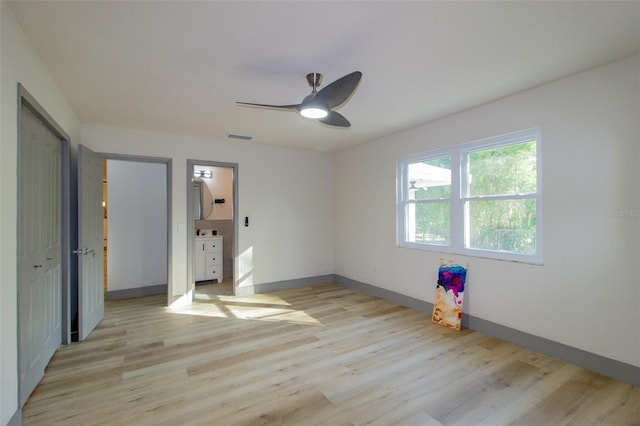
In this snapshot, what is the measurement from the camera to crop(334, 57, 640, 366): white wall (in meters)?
2.38

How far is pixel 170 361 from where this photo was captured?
275cm

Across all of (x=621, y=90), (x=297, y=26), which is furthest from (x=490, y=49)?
(x=297, y=26)

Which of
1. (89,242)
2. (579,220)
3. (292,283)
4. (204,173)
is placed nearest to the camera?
(579,220)

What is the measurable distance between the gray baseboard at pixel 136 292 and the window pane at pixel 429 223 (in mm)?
4192

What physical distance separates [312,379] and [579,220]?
2698 millimetres

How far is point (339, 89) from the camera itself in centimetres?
217

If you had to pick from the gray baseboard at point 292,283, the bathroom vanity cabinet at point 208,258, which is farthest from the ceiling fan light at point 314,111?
the bathroom vanity cabinet at point 208,258

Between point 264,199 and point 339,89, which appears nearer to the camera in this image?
point 339,89

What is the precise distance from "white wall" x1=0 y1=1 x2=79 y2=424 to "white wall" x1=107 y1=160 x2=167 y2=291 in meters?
3.04

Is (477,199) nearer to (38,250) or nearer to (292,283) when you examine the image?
(292,283)

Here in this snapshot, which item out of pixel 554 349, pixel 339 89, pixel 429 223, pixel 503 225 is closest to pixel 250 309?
pixel 429 223

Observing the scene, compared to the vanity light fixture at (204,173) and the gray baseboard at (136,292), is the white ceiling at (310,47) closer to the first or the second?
the gray baseboard at (136,292)

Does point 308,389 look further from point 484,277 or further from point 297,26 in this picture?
point 297,26

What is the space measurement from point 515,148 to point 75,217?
15.9 feet
